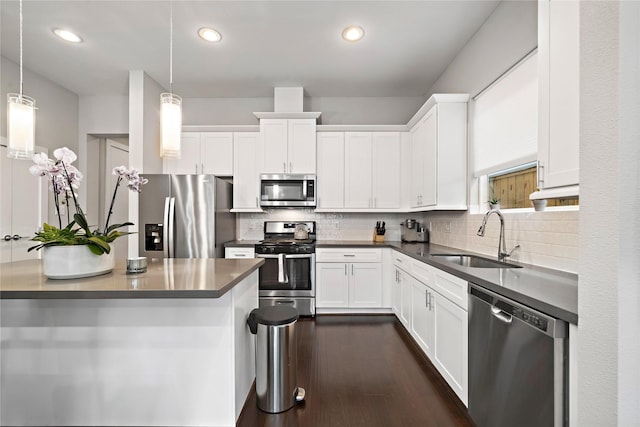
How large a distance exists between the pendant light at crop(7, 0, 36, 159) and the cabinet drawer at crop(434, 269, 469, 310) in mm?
2732

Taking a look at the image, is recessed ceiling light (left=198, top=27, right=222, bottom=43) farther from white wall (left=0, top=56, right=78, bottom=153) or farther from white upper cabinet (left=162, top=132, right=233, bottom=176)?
white wall (left=0, top=56, right=78, bottom=153)

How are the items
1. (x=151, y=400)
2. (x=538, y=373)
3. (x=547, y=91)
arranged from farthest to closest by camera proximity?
(x=151, y=400)
(x=547, y=91)
(x=538, y=373)

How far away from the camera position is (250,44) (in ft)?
9.93

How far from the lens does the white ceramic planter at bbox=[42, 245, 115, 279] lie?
1.50 m

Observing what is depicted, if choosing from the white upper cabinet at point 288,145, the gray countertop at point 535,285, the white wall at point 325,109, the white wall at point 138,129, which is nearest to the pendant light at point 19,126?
the white wall at point 138,129

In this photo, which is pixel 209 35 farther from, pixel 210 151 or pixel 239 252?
pixel 239 252

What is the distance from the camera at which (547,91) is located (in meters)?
1.42

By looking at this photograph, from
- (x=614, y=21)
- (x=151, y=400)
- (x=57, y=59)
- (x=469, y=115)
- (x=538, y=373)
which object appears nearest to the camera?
(x=614, y=21)

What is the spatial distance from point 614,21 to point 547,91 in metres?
0.59

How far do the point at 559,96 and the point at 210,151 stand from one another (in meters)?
3.74

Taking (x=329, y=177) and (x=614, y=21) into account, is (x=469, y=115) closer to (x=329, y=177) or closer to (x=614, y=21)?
(x=329, y=177)

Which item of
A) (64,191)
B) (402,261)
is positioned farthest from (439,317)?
(64,191)

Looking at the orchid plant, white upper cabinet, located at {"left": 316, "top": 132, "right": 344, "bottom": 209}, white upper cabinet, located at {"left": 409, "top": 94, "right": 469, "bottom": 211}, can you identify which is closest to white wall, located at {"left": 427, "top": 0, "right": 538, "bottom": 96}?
white upper cabinet, located at {"left": 409, "top": 94, "right": 469, "bottom": 211}

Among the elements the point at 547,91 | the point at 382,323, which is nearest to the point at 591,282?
the point at 547,91
